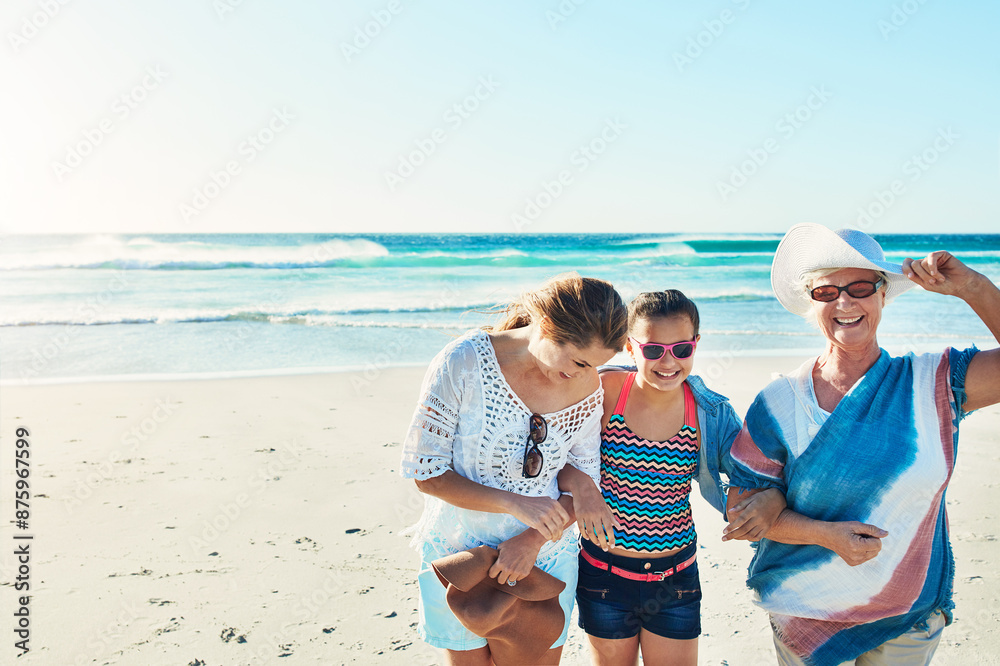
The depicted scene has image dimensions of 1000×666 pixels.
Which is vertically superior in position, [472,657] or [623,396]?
[623,396]

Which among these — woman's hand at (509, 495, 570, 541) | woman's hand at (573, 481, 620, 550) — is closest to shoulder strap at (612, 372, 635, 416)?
woman's hand at (573, 481, 620, 550)

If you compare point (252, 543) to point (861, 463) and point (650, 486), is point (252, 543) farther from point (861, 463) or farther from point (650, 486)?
point (861, 463)

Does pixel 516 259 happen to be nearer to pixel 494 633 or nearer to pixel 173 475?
pixel 173 475

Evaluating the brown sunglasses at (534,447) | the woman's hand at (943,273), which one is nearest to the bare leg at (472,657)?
the brown sunglasses at (534,447)

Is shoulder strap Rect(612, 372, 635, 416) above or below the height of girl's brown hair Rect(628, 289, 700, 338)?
below

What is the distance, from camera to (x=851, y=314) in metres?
2.16

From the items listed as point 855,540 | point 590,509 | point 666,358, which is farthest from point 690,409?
point 855,540

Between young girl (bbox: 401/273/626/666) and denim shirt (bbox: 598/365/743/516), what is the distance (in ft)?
1.29

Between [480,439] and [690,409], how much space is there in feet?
2.65

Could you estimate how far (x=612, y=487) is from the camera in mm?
2398

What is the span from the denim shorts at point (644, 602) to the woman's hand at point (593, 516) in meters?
0.22

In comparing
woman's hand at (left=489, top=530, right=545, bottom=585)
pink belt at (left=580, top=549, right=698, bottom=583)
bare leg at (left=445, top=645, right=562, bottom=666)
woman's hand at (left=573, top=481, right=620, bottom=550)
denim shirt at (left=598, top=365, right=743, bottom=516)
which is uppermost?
denim shirt at (left=598, top=365, right=743, bottom=516)

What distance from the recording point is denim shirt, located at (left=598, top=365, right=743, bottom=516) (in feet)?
7.81

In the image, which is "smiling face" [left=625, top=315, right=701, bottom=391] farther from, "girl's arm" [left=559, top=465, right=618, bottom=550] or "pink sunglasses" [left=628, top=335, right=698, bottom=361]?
"girl's arm" [left=559, top=465, right=618, bottom=550]
